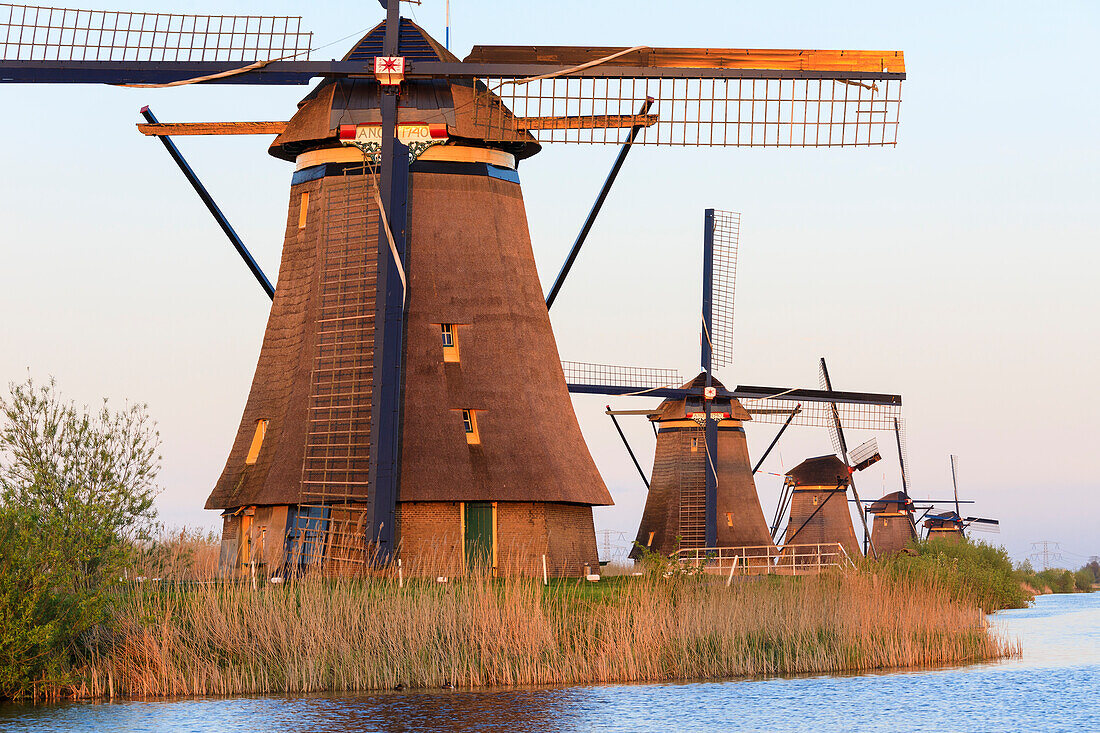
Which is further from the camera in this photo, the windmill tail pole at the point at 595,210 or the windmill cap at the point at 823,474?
the windmill cap at the point at 823,474

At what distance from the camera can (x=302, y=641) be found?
1783 centimetres

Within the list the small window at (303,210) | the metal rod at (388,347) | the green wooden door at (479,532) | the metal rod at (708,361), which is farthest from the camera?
the metal rod at (708,361)

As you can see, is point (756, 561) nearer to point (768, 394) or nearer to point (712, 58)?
point (768, 394)

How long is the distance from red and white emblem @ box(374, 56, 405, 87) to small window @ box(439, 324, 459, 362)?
413 centimetres

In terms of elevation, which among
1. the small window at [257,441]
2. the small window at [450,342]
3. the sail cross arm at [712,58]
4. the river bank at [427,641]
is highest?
the sail cross arm at [712,58]

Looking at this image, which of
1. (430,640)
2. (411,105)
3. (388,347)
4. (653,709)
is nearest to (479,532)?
(388,347)

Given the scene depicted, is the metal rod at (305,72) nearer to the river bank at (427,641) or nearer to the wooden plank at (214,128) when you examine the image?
the wooden plank at (214,128)

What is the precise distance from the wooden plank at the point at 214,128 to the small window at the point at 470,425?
20.8 feet

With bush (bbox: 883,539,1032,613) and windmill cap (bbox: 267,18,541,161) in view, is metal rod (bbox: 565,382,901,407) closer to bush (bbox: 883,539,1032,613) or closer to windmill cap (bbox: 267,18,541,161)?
bush (bbox: 883,539,1032,613)

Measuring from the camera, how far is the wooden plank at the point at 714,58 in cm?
2392

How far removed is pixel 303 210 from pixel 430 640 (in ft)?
34.3

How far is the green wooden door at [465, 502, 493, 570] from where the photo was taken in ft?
78.4

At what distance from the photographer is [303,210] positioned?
1033 inches

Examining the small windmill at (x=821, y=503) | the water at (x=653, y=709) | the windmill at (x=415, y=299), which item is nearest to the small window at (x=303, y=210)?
the windmill at (x=415, y=299)
